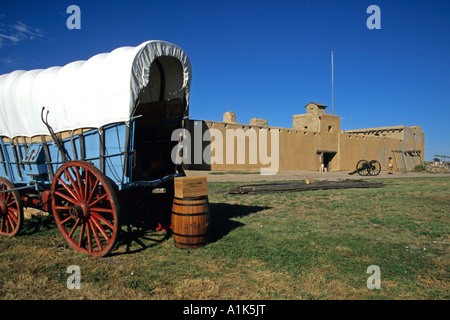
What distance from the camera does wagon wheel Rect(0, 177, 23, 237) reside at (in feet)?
18.8

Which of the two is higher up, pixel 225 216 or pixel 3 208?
pixel 3 208

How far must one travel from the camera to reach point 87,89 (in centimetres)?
507

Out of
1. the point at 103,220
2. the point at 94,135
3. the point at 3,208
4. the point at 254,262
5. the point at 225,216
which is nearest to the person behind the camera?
the point at 254,262

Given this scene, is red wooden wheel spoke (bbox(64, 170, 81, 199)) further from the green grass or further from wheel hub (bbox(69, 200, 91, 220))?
the green grass

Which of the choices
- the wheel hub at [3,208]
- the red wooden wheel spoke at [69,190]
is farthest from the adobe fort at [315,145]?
→ the red wooden wheel spoke at [69,190]

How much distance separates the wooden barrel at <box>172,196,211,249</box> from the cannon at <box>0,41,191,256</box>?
633 mm

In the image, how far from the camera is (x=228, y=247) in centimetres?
504

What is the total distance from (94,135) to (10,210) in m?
2.63

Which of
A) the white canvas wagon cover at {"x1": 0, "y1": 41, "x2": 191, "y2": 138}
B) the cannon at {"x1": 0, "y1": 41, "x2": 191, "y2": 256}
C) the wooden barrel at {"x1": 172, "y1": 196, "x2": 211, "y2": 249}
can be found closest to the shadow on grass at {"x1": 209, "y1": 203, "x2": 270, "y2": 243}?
the wooden barrel at {"x1": 172, "y1": 196, "x2": 211, "y2": 249}

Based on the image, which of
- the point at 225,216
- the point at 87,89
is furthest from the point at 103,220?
the point at 225,216

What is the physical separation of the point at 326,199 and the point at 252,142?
16273mm

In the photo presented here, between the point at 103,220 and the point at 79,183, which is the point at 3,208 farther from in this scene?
the point at 103,220
